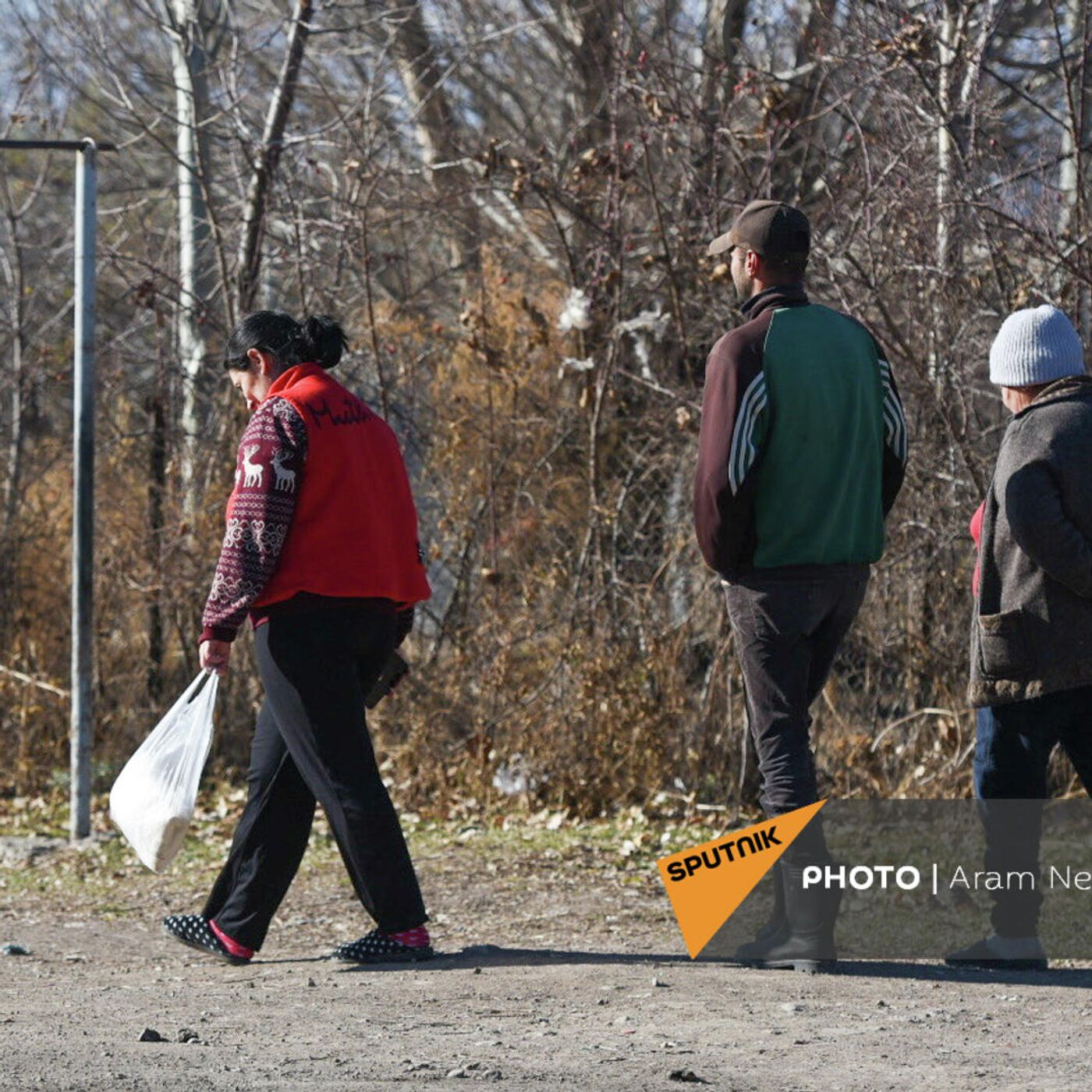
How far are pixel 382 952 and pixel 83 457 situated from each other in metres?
3.36

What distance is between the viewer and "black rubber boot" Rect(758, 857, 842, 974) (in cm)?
527

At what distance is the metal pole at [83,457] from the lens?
8.17 meters

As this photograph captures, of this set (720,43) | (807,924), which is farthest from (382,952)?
(720,43)

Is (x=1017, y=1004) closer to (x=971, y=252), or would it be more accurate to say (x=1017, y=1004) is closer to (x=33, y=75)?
(x=971, y=252)

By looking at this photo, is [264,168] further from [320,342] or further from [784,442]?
[784,442]

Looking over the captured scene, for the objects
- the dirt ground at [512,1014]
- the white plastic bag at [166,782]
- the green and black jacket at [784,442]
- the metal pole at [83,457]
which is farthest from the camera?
the metal pole at [83,457]

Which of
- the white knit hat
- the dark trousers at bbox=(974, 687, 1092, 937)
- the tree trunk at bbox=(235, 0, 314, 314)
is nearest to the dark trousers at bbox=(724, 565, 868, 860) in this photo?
the dark trousers at bbox=(974, 687, 1092, 937)

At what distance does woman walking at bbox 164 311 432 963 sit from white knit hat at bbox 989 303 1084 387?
176 cm

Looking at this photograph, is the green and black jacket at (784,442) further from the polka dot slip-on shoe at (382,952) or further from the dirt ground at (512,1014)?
the polka dot slip-on shoe at (382,952)

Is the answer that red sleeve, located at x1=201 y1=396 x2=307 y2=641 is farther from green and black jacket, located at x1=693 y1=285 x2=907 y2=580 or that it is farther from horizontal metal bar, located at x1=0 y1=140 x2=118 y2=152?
horizontal metal bar, located at x1=0 y1=140 x2=118 y2=152

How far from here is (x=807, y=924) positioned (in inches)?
209

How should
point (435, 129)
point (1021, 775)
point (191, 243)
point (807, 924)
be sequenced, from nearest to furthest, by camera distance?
point (807, 924) < point (1021, 775) < point (191, 243) < point (435, 129)

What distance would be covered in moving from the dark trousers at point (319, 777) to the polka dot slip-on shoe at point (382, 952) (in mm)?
45

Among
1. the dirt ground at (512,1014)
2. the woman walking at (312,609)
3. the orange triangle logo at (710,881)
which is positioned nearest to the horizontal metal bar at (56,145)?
the woman walking at (312,609)
